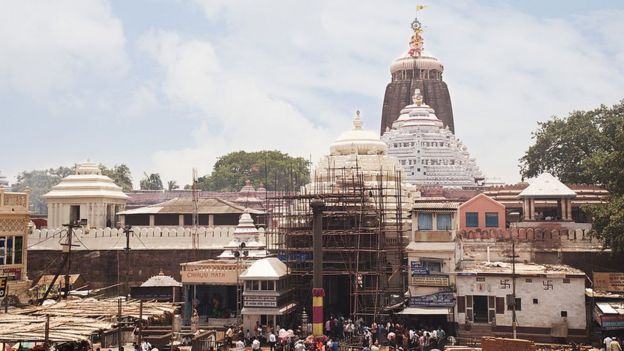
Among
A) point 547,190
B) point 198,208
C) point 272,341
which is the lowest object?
point 272,341

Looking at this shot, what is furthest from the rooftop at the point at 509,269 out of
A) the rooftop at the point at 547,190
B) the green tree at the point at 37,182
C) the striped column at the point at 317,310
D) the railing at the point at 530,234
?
the green tree at the point at 37,182

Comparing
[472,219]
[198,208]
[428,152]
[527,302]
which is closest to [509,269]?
[527,302]

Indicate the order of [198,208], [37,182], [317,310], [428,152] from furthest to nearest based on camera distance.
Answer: [37,182] < [428,152] < [198,208] < [317,310]

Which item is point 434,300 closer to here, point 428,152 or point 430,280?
point 430,280

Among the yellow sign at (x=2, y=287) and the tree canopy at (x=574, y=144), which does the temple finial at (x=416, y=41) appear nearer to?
the tree canopy at (x=574, y=144)

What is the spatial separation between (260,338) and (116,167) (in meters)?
73.7

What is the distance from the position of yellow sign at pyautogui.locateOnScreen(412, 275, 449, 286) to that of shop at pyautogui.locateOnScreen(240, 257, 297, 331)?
5.75m

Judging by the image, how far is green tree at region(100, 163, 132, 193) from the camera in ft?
311

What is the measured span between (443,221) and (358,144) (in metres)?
13.0

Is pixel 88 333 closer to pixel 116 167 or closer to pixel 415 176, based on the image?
pixel 415 176

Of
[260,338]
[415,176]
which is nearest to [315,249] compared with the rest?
[260,338]

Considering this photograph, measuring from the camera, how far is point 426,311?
32.7 metres

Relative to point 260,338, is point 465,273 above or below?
above

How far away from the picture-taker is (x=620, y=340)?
97.8ft
